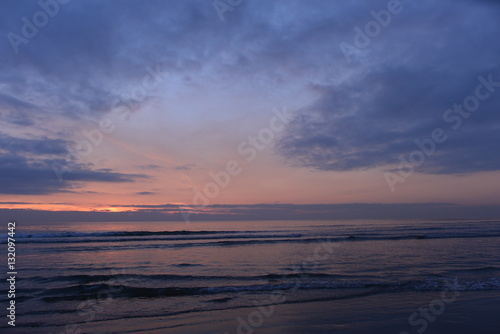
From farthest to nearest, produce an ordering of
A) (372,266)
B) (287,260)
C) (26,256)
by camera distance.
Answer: (26,256), (287,260), (372,266)

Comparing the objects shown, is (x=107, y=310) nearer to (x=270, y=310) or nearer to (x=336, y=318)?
(x=270, y=310)

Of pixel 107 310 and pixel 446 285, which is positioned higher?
pixel 107 310

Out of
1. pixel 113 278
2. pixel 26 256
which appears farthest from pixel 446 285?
pixel 26 256

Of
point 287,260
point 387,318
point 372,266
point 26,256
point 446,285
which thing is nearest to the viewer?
point 387,318

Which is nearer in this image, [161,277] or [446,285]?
[446,285]

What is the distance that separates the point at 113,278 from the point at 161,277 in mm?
2488

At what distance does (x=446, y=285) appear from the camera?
1378 cm

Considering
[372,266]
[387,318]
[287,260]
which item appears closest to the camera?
[387,318]

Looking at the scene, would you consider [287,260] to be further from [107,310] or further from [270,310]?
[107,310]

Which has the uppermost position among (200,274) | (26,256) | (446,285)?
(26,256)

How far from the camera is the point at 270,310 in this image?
415 inches

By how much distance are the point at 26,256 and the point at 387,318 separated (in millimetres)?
27324

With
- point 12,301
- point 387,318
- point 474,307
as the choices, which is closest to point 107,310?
point 12,301

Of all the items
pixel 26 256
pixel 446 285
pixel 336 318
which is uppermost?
pixel 26 256
